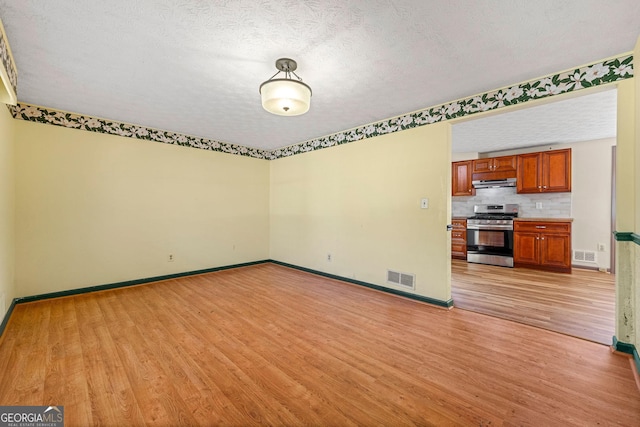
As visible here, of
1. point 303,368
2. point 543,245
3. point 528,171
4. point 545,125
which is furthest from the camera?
point 528,171

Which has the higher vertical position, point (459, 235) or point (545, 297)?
point (459, 235)

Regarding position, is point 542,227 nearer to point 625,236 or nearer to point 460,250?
point 460,250

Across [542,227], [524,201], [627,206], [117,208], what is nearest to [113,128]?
[117,208]

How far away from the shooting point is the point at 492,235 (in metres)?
5.34

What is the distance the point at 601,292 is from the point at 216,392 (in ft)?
16.1

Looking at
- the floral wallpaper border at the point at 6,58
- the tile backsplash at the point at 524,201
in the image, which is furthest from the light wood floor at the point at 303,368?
the tile backsplash at the point at 524,201

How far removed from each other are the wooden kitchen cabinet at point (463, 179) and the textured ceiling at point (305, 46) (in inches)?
134

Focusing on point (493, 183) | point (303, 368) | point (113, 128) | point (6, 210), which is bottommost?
point (303, 368)

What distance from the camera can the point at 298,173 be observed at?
5.01 metres

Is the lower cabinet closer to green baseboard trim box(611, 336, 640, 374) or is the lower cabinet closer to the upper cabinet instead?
the upper cabinet

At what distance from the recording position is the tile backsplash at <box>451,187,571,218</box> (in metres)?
5.07

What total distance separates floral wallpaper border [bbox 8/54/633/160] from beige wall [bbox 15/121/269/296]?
11cm

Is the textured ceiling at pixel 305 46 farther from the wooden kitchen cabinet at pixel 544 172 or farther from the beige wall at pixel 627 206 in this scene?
the wooden kitchen cabinet at pixel 544 172

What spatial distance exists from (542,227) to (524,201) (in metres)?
0.76
